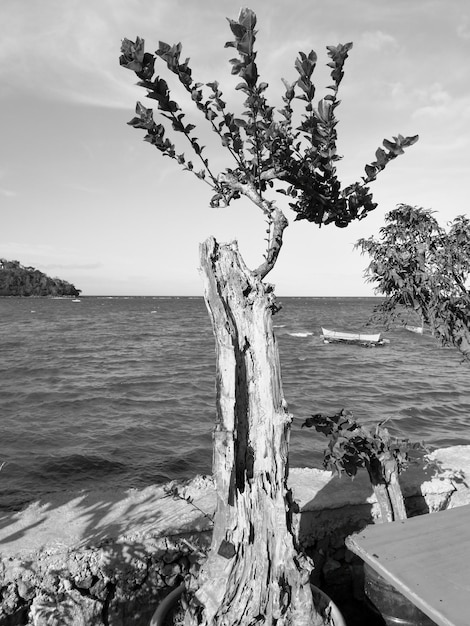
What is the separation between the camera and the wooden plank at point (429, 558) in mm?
2930

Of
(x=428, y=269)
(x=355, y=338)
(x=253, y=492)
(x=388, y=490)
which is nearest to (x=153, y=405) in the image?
(x=428, y=269)

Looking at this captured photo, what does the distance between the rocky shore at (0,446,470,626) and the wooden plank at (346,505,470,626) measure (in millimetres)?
714

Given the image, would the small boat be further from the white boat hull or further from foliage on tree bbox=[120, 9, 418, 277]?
foliage on tree bbox=[120, 9, 418, 277]

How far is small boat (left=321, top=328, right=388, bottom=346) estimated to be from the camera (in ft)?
127

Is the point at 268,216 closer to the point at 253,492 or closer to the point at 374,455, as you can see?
the point at 253,492

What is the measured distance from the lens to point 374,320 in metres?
8.48

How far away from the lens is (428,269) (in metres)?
7.16

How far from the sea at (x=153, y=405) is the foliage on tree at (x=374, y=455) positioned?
4.73 feet

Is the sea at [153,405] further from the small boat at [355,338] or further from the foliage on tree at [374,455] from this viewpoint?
the small boat at [355,338]

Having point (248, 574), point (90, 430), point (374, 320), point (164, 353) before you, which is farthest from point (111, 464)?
point (164, 353)

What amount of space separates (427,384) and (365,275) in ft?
55.0

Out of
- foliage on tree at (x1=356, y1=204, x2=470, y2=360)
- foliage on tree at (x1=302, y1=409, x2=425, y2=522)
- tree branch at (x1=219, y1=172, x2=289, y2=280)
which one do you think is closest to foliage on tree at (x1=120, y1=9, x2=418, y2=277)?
tree branch at (x1=219, y1=172, x2=289, y2=280)

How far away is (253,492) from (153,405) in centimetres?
1475

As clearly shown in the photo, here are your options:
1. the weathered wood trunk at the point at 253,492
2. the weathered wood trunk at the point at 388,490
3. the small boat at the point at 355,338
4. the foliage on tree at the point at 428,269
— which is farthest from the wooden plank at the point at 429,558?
the small boat at the point at 355,338
